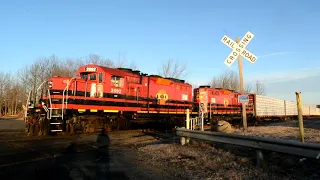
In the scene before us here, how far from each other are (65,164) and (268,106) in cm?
3231

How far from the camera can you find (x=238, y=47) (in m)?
12.4

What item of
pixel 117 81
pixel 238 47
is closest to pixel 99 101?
pixel 117 81

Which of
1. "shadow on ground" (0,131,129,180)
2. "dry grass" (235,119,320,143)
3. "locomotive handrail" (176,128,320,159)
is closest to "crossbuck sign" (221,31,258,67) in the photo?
"dry grass" (235,119,320,143)

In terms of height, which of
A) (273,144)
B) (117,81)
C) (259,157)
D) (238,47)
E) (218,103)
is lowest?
(259,157)

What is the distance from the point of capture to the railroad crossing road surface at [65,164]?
6.17 meters

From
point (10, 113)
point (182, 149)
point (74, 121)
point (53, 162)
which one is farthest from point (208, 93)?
point (10, 113)

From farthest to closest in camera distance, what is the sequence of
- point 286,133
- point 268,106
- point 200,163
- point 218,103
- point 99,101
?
point 268,106, point 218,103, point 99,101, point 286,133, point 200,163

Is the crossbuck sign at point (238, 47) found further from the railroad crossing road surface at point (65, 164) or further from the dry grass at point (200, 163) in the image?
the railroad crossing road surface at point (65, 164)

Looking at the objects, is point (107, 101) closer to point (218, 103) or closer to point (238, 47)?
point (238, 47)

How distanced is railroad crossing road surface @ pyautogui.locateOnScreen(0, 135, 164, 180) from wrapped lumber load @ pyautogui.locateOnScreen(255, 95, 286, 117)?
25.8 metres

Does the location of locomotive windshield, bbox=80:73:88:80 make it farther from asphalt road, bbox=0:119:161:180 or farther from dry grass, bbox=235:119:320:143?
dry grass, bbox=235:119:320:143

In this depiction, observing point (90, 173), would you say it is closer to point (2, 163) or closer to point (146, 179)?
point (146, 179)

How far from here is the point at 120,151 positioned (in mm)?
9828

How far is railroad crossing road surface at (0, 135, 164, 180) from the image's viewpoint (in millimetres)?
6170
